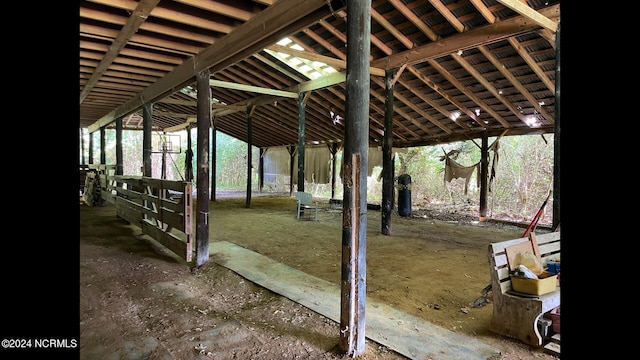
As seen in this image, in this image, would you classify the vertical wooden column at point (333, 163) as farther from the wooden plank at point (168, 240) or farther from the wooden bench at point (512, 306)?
the wooden bench at point (512, 306)

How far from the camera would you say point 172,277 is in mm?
4109

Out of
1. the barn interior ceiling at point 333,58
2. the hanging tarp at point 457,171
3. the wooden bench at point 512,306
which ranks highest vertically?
the barn interior ceiling at point 333,58

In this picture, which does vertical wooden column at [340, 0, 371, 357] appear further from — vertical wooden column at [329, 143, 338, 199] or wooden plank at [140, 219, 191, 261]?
vertical wooden column at [329, 143, 338, 199]

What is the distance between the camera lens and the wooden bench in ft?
8.32

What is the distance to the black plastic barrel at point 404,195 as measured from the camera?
9.92 m

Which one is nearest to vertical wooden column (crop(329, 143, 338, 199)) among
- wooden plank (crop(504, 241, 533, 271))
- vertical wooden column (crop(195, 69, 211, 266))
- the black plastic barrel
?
the black plastic barrel

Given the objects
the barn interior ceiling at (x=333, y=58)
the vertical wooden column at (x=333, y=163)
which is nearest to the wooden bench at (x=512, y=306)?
the barn interior ceiling at (x=333, y=58)

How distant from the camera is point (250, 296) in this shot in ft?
11.5

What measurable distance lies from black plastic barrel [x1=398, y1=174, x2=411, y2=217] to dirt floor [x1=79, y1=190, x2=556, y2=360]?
290 cm

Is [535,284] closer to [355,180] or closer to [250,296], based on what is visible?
[355,180]

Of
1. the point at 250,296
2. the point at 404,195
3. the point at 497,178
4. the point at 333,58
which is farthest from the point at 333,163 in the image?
the point at 250,296

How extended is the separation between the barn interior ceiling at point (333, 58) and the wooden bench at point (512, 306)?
2.33 meters

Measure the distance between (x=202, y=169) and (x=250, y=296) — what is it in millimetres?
1876
